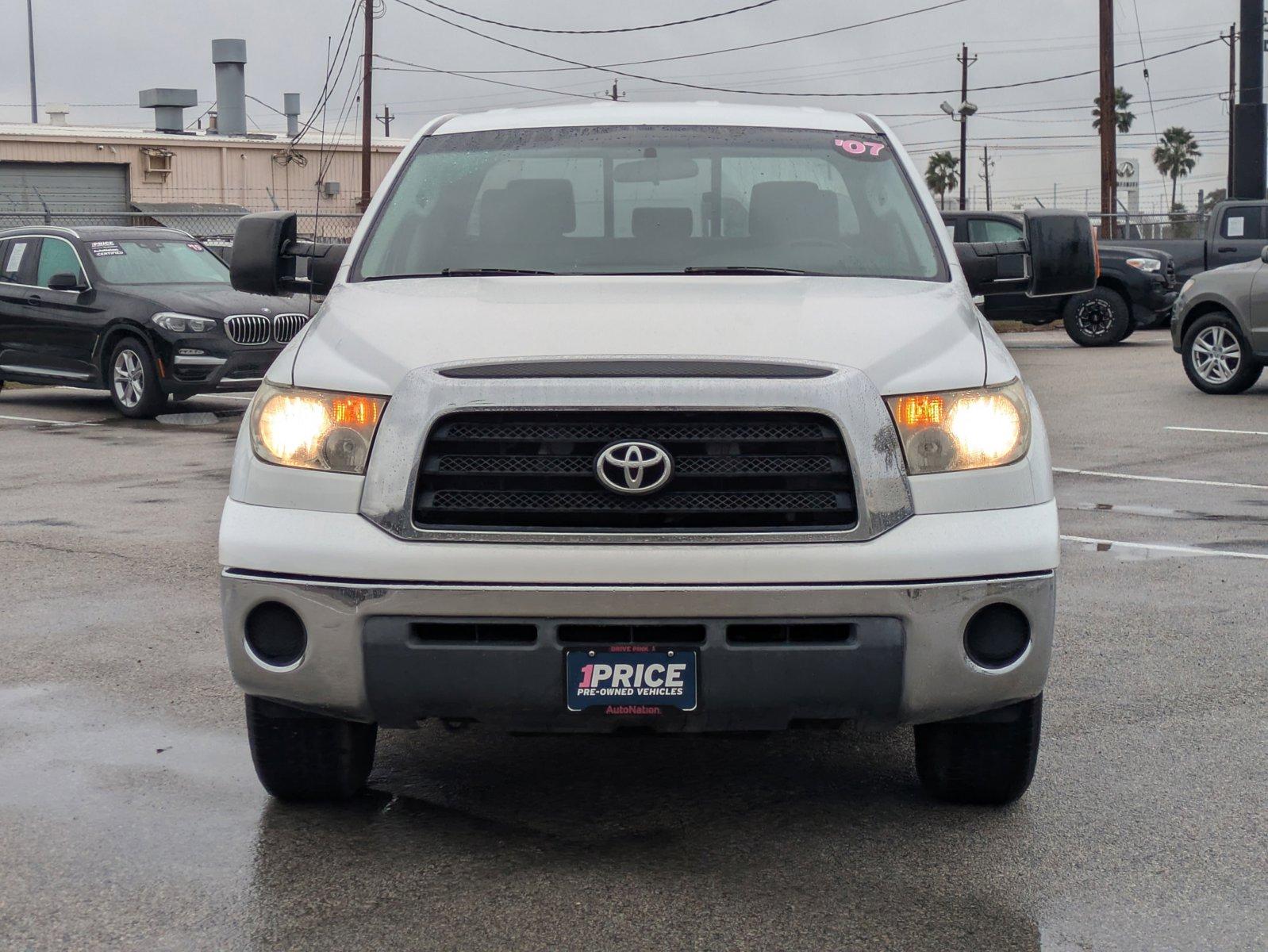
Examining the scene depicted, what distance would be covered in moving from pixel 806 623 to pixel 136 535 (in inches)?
232

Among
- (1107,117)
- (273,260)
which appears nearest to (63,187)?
(1107,117)

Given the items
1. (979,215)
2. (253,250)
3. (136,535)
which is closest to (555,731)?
(253,250)

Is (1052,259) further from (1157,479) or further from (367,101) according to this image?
(367,101)

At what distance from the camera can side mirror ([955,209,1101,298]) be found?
5324mm

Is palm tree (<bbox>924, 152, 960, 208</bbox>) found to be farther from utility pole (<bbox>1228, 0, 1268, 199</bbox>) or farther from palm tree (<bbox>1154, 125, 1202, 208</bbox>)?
utility pole (<bbox>1228, 0, 1268, 199</bbox>)

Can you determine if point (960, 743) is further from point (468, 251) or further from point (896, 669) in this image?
point (468, 251)

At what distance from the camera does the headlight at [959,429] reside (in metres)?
3.90

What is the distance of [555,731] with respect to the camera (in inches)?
155

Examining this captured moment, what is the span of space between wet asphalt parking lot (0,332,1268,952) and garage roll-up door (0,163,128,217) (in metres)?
42.6

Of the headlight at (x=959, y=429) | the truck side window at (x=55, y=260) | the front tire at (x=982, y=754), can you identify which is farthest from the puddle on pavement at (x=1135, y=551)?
the truck side window at (x=55, y=260)

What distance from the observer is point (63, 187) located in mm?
48438

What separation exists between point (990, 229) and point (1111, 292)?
1785 millimetres

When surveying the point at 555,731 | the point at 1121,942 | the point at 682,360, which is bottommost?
the point at 1121,942

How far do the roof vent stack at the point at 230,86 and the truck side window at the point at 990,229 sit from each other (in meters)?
40.5
